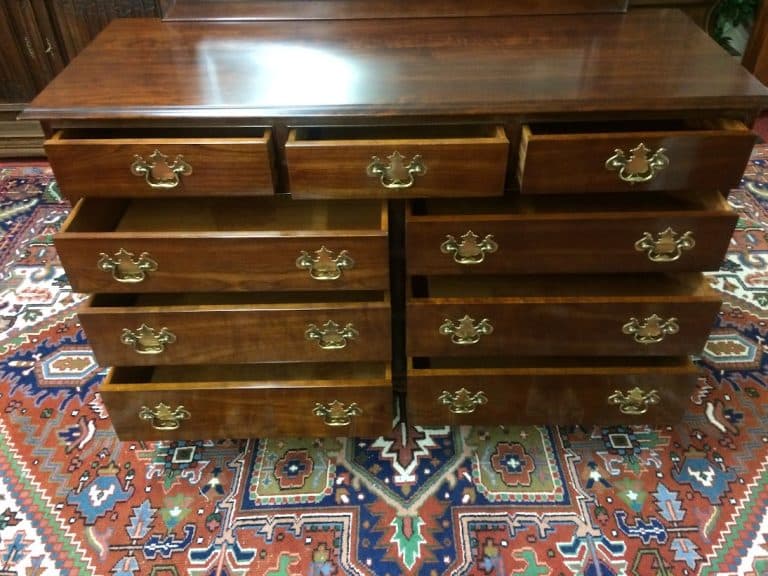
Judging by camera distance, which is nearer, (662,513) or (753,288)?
(662,513)

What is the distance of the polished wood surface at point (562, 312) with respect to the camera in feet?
3.40

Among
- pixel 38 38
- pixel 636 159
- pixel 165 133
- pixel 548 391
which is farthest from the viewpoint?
pixel 38 38

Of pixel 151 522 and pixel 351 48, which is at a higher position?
pixel 351 48

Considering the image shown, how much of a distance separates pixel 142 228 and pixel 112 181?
155 millimetres

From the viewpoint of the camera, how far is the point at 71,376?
1434 mm

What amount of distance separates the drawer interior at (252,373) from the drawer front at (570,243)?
253 mm

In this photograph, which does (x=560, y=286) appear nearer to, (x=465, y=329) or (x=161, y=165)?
(x=465, y=329)

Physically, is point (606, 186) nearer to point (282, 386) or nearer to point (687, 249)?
point (687, 249)

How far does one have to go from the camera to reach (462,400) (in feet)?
3.75

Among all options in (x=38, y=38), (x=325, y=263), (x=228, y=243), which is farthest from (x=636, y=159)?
(x=38, y=38)

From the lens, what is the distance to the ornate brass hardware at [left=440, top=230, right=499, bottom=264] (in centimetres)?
98

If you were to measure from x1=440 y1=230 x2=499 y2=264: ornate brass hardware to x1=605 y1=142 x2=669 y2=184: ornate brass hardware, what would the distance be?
0.69 ft

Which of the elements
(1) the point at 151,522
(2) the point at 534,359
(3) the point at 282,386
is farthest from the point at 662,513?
(1) the point at 151,522

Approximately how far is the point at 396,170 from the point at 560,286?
0.40m
